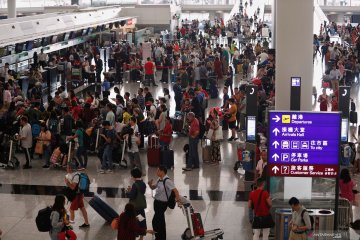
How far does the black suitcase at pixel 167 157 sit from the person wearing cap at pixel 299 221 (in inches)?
254

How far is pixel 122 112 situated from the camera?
1861cm

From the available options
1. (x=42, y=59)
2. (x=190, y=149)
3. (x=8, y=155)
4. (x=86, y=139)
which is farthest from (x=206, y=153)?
(x=42, y=59)

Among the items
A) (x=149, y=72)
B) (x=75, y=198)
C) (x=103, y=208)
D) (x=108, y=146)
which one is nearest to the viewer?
(x=75, y=198)

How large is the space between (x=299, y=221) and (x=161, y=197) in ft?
7.31

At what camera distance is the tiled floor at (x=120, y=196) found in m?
12.5

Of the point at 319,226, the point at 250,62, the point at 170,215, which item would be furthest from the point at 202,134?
the point at 250,62

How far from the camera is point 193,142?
16.5 meters

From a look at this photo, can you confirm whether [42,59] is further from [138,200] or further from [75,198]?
[138,200]

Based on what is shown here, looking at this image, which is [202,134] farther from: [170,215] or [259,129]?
[170,215]

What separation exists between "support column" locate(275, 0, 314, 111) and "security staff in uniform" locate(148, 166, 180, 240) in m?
5.16

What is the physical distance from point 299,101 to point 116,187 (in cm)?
433

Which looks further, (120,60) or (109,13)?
(109,13)

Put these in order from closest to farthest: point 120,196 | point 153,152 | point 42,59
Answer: point 120,196 → point 153,152 → point 42,59

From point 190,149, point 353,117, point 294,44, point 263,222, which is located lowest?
point 263,222
